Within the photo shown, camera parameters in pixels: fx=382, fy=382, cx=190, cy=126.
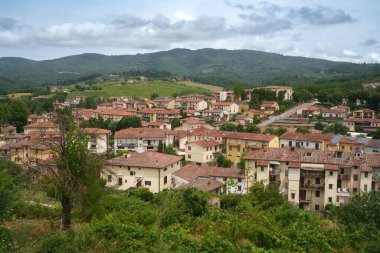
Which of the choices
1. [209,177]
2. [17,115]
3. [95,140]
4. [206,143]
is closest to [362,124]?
[206,143]

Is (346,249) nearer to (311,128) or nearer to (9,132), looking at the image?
(311,128)

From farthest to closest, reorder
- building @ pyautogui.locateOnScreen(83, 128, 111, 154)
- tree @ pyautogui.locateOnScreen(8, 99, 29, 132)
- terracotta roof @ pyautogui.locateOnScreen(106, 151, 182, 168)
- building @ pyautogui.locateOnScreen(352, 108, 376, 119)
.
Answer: tree @ pyautogui.locateOnScreen(8, 99, 29, 132)
building @ pyautogui.locateOnScreen(352, 108, 376, 119)
terracotta roof @ pyautogui.locateOnScreen(106, 151, 182, 168)
building @ pyautogui.locateOnScreen(83, 128, 111, 154)

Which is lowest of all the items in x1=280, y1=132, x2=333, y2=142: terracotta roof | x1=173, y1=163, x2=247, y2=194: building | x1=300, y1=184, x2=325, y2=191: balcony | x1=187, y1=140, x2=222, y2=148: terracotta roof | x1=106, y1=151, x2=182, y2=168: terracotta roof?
x1=300, y1=184, x2=325, y2=191: balcony

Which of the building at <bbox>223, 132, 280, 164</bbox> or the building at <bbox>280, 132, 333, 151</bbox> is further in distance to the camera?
the building at <bbox>223, 132, 280, 164</bbox>

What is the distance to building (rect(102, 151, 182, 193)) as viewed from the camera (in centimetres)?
2938

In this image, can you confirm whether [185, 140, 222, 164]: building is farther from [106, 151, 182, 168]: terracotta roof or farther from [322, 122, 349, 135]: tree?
[322, 122, 349, 135]: tree

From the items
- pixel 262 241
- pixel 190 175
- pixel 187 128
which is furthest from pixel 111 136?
pixel 262 241

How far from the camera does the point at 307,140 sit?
4081 cm

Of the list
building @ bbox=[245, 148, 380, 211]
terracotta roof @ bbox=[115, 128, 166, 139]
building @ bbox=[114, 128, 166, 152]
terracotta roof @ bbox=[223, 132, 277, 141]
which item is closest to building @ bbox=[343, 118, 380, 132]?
terracotta roof @ bbox=[223, 132, 277, 141]

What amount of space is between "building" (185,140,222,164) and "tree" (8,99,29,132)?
32.9 meters

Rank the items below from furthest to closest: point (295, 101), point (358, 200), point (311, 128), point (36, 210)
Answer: point (295, 101) → point (311, 128) → point (358, 200) → point (36, 210)

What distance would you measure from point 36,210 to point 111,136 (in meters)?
42.3

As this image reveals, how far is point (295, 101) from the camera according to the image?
74125 millimetres

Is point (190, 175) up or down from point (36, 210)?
down
